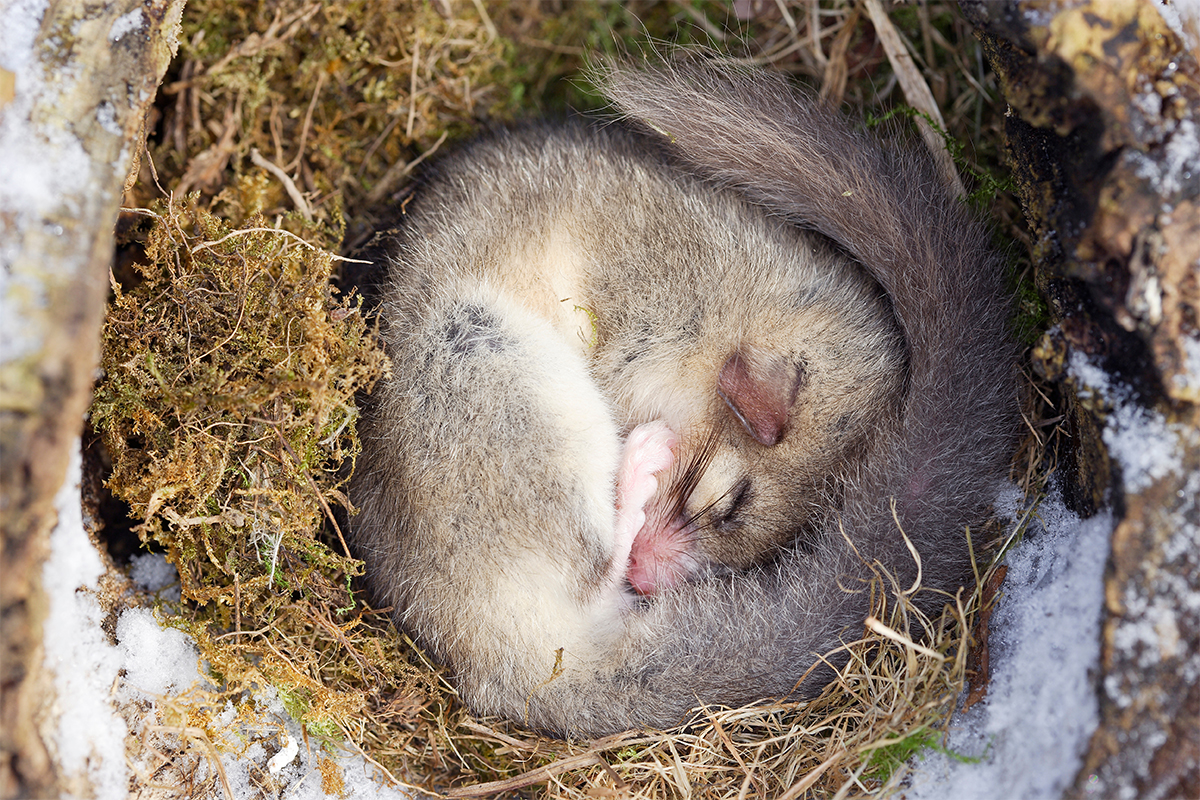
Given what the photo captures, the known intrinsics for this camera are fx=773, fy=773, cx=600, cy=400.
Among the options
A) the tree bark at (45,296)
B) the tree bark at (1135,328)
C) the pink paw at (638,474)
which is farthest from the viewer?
the pink paw at (638,474)

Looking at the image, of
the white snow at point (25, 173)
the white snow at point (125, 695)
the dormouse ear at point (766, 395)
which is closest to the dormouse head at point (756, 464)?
the dormouse ear at point (766, 395)

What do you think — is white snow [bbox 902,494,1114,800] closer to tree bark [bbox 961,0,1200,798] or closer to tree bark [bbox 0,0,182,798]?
tree bark [bbox 961,0,1200,798]

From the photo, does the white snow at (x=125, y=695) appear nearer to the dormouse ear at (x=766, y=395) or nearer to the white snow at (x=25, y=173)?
the white snow at (x=25, y=173)

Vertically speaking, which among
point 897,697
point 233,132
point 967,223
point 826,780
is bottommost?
point 826,780

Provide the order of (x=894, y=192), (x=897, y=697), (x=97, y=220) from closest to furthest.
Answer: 1. (x=97, y=220)
2. (x=897, y=697)
3. (x=894, y=192)

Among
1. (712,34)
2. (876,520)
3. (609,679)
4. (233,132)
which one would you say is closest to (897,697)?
(876,520)

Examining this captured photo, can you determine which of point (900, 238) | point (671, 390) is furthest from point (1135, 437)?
point (671, 390)

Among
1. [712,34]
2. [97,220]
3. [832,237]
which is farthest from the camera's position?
[712,34]

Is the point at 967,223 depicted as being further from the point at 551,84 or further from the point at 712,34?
the point at 551,84
